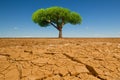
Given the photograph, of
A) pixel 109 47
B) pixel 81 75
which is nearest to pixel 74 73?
pixel 81 75

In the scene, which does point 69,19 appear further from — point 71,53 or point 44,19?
point 71,53

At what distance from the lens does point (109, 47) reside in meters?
6.60

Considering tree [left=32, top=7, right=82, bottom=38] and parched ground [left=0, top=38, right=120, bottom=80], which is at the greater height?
tree [left=32, top=7, right=82, bottom=38]

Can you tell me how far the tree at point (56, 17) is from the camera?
26.6m

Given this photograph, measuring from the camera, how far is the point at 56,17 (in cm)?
2723

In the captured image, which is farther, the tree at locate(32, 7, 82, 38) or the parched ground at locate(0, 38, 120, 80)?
the tree at locate(32, 7, 82, 38)

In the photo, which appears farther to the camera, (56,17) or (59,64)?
(56,17)

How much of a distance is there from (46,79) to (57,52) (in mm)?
1487

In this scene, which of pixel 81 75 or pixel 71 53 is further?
pixel 71 53

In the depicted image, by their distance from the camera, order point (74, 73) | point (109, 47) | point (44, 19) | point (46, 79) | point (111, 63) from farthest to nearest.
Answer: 1. point (44, 19)
2. point (109, 47)
3. point (111, 63)
4. point (74, 73)
5. point (46, 79)

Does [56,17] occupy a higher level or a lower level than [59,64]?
higher

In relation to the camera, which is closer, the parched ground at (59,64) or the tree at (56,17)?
the parched ground at (59,64)

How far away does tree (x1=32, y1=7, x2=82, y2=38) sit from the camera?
26594mm

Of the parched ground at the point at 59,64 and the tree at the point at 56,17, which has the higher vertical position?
the tree at the point at 56,17
